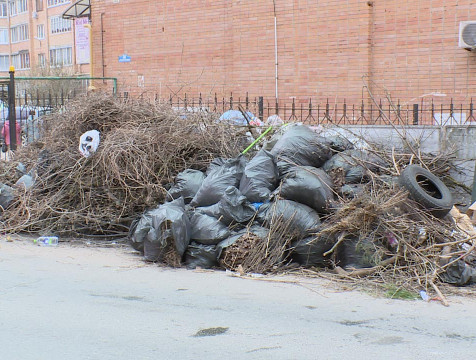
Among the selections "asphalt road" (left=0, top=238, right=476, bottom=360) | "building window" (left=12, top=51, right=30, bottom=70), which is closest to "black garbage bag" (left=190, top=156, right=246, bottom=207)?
"asphalt road" (left=0, top=238, right=476, bottom=360)

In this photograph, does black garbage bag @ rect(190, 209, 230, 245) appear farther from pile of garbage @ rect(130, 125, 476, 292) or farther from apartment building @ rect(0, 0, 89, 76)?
apartment building @ rect(0, 0, 89, 76)

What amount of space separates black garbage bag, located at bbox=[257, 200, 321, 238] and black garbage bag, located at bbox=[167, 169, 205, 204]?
135cm

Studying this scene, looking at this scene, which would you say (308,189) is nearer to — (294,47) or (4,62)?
(294,47)

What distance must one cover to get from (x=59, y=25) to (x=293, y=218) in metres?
45.0

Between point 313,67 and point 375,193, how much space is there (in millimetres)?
8029

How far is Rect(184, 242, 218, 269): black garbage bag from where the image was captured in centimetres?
649

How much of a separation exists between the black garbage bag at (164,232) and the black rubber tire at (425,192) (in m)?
2.40

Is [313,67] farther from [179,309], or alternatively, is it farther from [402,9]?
[179,309]

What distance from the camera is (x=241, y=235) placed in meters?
6.43

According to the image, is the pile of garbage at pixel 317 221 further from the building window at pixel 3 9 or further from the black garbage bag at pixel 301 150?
the building window at pixel 3 9

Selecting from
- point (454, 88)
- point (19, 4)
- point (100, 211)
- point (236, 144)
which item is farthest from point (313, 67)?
point (19, 4)

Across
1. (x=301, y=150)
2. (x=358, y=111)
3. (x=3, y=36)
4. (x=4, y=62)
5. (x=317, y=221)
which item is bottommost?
(x=317, y=221)

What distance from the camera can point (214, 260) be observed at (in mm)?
6535

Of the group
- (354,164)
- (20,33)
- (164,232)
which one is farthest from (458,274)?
(20,33)
